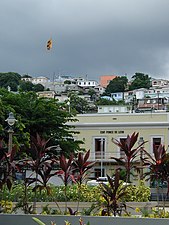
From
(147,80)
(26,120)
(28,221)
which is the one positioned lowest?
(28,221)

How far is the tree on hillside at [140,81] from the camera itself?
145 meters

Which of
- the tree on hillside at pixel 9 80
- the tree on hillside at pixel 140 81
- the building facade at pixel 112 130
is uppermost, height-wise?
the tree on hillside at pixel 140 81

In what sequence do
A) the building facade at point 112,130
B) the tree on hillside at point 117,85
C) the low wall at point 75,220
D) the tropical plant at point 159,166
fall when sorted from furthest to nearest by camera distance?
the tree on hillside at point 117,85 < the building facade at point 112,130 < the tropical plant at point 159,166 < the low wall at point 75,220

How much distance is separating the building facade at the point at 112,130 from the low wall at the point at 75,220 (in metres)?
27.4

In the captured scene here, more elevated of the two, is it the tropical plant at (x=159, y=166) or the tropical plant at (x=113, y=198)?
the tropical plant at (x=159, y=166)

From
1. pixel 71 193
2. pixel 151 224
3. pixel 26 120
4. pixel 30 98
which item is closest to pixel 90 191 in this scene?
pixel 71 193

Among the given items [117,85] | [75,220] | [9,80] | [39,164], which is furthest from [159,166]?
[117,85]

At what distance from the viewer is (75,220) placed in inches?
445

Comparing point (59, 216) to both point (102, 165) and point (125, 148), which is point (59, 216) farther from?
point (102, 165)

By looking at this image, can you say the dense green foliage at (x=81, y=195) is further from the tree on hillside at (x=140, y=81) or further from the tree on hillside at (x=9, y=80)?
the tree on hillside at (x=140, y=81)

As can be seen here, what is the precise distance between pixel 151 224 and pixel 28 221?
112 inches

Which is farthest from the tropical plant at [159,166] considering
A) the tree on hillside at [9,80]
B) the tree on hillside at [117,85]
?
the tree on hillside at [117,85]

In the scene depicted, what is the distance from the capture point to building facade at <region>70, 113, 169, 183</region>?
39.7 metres

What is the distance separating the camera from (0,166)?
41.6ft
